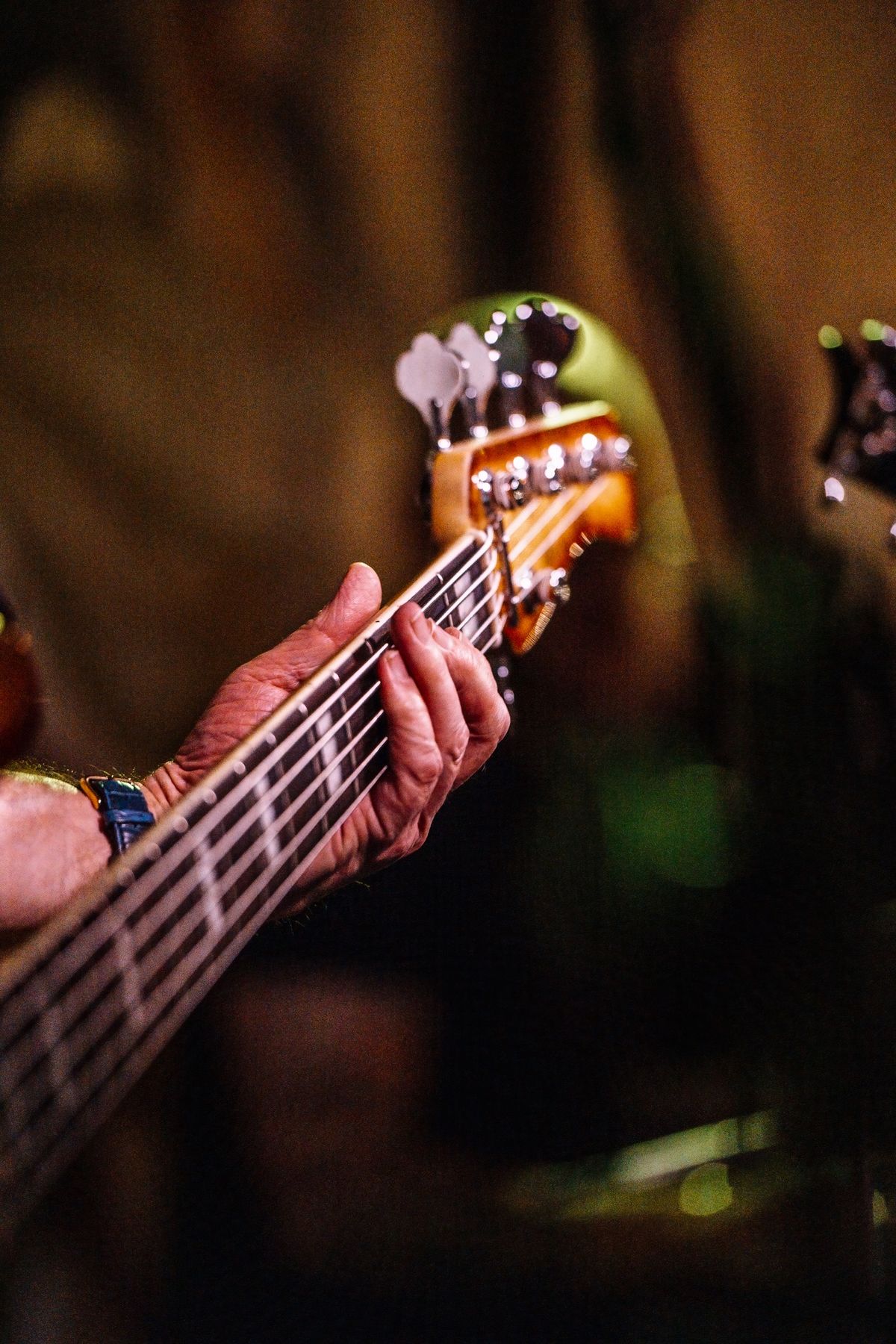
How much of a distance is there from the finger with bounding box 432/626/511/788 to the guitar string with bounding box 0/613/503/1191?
144 mm

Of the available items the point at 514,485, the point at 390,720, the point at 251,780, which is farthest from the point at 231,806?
the point at 514,485

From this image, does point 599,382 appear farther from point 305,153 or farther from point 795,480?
point 305,153

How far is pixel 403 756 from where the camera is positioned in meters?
0.66

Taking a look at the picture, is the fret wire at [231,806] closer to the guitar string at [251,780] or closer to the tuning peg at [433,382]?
the guitar string at [251,780]

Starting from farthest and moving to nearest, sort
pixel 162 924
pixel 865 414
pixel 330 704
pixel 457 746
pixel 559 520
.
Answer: pixel 865 414 → pixel 559 520 → pixel 457 746 → pixel 330 704 → pixel 162 924

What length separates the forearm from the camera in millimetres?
659

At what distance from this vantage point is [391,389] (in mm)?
1190

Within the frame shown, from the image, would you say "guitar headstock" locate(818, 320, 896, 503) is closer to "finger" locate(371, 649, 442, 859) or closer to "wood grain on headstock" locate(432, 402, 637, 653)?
"wood grain on headstock" locate(432, 402, 637, 653)

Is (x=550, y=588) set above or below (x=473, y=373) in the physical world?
below

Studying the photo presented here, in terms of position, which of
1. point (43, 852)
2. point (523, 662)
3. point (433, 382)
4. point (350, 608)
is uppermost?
point (433, 382)

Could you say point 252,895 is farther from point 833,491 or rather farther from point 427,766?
point 833,491

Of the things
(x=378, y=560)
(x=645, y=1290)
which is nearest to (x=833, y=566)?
(x=378, y=560)

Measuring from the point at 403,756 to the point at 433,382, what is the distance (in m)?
0.33

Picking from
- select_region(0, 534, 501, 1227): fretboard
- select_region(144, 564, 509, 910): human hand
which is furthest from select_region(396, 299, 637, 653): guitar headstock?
select_region(0, 534, 501, 1227): fretboard
